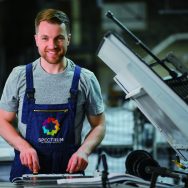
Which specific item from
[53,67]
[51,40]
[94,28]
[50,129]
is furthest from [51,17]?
[94,28]

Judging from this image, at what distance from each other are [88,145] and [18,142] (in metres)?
0.32

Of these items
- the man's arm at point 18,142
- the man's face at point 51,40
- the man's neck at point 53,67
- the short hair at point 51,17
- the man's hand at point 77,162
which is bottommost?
the man's hand at point 77,162

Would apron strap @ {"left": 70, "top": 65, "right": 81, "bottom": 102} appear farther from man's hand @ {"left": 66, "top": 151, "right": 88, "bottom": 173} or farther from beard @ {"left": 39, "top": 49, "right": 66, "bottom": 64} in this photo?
man's hand @ {"left": 66, "top": 151, "right": 88, "bottom": 173}

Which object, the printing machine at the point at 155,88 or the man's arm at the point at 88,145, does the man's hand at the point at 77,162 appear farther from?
the printing machine at the point at 155,88

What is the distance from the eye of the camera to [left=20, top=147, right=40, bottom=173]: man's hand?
2.04 meters

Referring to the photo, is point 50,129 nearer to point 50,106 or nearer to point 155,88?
point 50,106

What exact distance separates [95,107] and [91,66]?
8.78 metres

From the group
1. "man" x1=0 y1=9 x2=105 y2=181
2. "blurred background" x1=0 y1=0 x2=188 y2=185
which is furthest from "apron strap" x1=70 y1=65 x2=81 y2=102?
"blurred background" x1=0 y1=0 x2=188 y2=185

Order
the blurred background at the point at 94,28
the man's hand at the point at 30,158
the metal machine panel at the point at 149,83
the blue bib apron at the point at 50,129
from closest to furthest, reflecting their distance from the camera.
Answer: the metal machine panel at the point at 149,83
the man's hand at the point at 30,158
the blue bib apron at the point at 50,129
the blurred background at the point at 94,28

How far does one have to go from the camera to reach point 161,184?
70.0 inches

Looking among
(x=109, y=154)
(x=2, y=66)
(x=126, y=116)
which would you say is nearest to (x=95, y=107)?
(x=109, y=154)

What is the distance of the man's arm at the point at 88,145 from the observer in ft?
6.83

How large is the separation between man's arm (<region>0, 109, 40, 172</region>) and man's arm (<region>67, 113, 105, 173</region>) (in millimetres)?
159

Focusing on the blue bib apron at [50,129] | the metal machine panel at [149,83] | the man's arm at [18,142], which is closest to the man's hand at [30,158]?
the man's arm at [18,142]
